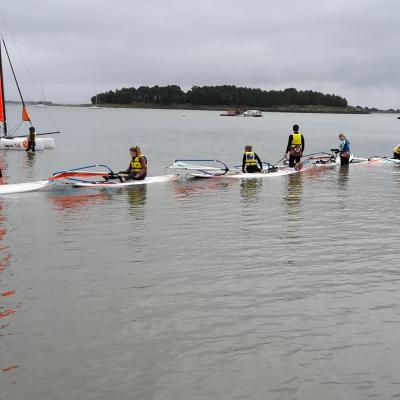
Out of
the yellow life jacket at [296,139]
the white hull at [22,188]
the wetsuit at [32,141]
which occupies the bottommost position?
the white hull at [22,188]

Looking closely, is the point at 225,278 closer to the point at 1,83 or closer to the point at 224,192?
the point at 224,192

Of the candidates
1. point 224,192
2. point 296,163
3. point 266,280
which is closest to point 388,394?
point 266,280

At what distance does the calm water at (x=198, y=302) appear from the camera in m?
6.10

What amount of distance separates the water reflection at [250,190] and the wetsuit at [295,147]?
143 inches

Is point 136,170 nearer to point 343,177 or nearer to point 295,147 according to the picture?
point 295,147

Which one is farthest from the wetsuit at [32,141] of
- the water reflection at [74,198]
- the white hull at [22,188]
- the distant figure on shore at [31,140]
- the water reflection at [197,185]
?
the water reflection at [74,198]

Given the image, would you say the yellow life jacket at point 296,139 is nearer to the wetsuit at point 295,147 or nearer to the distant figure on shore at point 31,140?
the wetsuit at point 295,147

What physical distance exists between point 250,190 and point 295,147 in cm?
652

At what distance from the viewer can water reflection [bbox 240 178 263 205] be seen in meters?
17.8

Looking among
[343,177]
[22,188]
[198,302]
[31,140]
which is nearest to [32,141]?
[31,140]

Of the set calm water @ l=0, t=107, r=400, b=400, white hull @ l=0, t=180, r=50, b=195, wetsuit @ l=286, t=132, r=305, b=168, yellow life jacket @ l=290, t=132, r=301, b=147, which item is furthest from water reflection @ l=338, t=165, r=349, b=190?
white hull @ l=0, t=180, r=50, b=195

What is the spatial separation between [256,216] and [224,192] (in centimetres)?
444

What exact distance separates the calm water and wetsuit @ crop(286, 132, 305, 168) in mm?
9174

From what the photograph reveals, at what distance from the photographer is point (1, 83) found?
35.8 m
